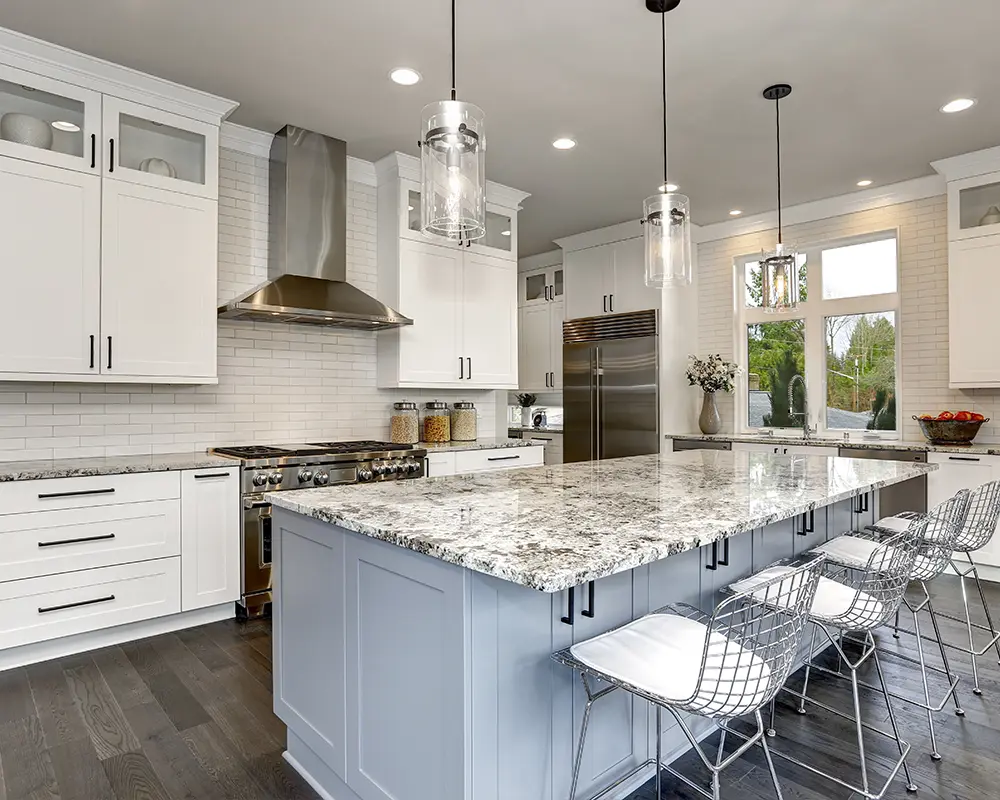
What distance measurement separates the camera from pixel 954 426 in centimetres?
426

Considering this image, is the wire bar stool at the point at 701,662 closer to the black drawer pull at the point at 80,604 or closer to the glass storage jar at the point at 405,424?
the black drawer pull at the point at 80,604

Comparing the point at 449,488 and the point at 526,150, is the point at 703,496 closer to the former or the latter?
the point at 449,488

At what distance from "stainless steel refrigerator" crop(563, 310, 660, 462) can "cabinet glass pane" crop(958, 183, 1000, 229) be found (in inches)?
→ 90.8

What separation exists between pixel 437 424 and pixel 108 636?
2.38 m

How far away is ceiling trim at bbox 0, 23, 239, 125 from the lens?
2893 mm

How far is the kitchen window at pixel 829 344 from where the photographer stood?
5.05 metres

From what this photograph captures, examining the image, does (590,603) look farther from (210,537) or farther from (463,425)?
(463,425)

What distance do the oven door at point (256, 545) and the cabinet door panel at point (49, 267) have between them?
104cm

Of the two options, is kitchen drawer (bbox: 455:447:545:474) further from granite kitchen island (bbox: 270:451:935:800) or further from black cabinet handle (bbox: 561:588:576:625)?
black cabinet handle (bbox: 561:588:576:625)

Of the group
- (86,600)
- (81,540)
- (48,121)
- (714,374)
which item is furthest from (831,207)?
(86,600)

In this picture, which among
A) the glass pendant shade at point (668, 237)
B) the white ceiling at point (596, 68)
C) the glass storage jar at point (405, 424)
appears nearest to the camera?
the glass pendant shade at point (668, 237)

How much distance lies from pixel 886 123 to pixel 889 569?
301 cm

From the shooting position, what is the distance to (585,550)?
136cm

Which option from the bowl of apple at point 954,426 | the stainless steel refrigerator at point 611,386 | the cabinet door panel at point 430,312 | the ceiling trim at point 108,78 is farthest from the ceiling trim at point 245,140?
the bowl of apple at point 954,426
